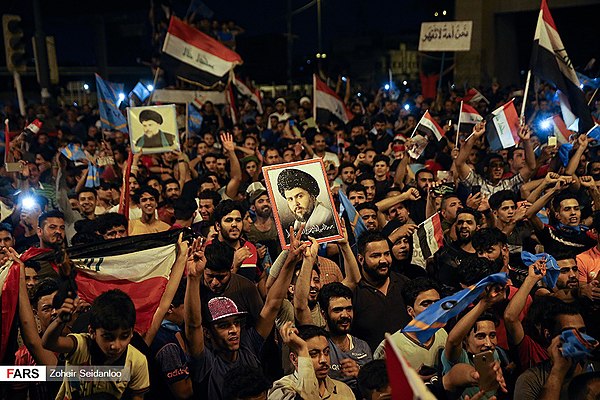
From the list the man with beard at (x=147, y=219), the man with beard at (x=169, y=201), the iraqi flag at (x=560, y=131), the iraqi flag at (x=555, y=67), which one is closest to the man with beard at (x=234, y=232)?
the man with beard at (x=147, y=219)

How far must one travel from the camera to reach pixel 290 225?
5.42 metres

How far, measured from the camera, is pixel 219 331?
4395 mm

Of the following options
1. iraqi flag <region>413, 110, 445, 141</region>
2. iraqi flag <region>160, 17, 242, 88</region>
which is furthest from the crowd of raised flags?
iraqi flag <region>160, 17, 242, 88</region>

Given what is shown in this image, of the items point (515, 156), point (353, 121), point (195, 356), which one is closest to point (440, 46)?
point (353, 121)

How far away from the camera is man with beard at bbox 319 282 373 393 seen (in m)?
4.52

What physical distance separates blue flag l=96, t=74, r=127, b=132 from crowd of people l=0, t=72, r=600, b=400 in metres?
3.58

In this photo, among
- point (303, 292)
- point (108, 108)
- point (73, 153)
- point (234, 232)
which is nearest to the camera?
point (303, 292)

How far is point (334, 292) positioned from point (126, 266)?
1.48 m

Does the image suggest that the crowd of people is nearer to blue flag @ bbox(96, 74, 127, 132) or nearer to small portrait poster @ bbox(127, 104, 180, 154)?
small portrait poster @ bbox(127, 104, 180, 154)

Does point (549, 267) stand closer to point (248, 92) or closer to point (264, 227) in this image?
point (264, 227)

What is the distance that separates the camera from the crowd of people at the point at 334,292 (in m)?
3.91

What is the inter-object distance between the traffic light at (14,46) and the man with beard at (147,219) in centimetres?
864

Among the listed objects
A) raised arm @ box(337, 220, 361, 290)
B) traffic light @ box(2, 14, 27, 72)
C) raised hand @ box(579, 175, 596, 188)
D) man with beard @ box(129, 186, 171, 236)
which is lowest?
raised arm @ box(337, 220, 361, 290)

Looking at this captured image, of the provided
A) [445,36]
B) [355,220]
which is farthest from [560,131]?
[445,36]
